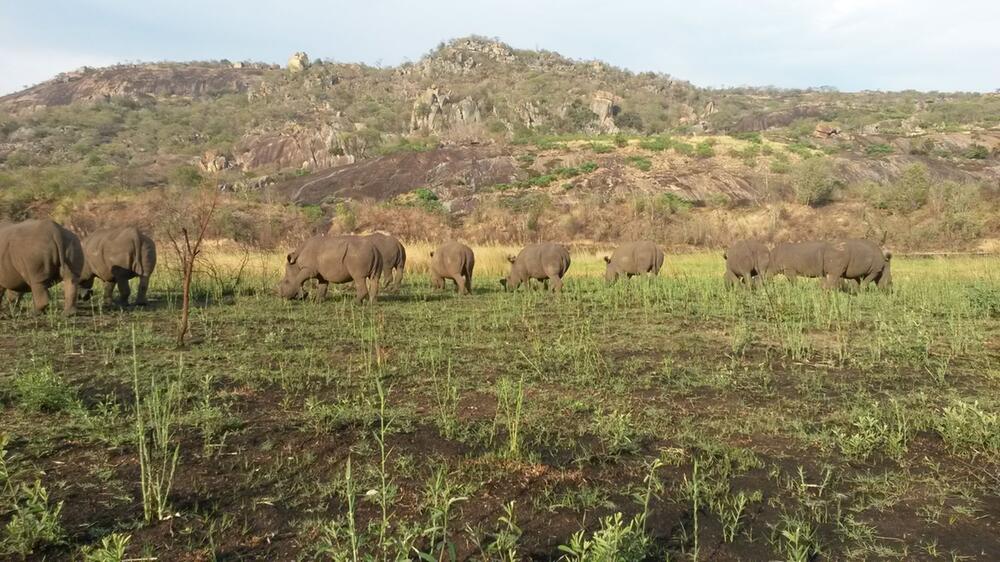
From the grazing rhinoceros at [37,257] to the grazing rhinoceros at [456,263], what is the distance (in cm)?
738

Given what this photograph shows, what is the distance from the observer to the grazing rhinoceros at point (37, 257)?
8.77m

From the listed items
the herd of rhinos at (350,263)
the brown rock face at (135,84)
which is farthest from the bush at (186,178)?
the brown rock face at (135,84)

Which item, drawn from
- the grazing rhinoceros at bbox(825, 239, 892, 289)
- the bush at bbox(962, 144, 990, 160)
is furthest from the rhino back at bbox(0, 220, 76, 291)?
the bush at bbox(962, 144, 990, 160)

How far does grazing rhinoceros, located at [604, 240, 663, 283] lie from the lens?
54.1 feet

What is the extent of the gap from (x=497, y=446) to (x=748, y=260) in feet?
41.2

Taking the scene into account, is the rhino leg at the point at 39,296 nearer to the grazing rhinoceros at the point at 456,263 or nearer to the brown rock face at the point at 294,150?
the grazing rhinoceros at the point at 456,263

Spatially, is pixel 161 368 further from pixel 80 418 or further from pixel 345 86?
pixel 345 86

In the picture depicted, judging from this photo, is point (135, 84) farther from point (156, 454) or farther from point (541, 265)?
point (156, 454)

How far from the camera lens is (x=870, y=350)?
309 inches

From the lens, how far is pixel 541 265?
14984mm

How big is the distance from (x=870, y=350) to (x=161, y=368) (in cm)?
835

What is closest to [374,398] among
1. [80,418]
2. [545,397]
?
[545,397]

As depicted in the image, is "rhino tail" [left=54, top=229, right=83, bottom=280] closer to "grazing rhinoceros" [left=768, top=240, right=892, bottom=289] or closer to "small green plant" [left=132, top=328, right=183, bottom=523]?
"small green plant" [left=132, top=328, right=183, bottom=523]

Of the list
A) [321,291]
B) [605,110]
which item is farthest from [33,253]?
[605,110]
